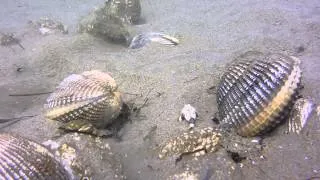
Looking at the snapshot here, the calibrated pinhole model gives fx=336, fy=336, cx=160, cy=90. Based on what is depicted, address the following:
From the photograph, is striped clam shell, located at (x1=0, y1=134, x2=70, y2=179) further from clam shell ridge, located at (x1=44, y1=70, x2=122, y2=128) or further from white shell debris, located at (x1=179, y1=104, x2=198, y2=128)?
white shell debris, located at (x1=179, y1=104, x2=198, y2=128)

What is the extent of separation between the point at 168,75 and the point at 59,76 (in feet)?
5.36

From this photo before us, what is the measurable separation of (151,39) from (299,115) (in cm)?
296

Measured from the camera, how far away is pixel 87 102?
133 inches

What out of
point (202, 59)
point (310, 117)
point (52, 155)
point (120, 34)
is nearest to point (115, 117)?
point (52, 155)

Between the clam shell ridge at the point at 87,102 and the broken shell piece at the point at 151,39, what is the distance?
A: 1.78 m

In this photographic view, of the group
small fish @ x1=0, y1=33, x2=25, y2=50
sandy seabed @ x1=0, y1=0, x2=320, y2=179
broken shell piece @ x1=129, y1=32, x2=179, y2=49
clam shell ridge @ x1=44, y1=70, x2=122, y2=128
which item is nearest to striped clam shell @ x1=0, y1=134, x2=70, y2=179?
sandy seabed @ x1=0, y1=0, x2=320, y2=179

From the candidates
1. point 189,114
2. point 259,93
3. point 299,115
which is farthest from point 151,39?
point 299,115

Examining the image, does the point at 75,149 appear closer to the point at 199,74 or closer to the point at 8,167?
the point at 8,167

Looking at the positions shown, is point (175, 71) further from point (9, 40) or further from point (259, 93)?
point (9, 40)

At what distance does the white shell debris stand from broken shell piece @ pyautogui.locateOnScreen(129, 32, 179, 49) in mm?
1844

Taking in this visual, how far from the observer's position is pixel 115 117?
11.8 ft

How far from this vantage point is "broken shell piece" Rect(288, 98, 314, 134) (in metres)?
2.90

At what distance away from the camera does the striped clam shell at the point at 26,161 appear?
2.47m

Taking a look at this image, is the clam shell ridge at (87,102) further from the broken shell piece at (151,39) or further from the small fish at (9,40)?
the small fish at (9,40)
